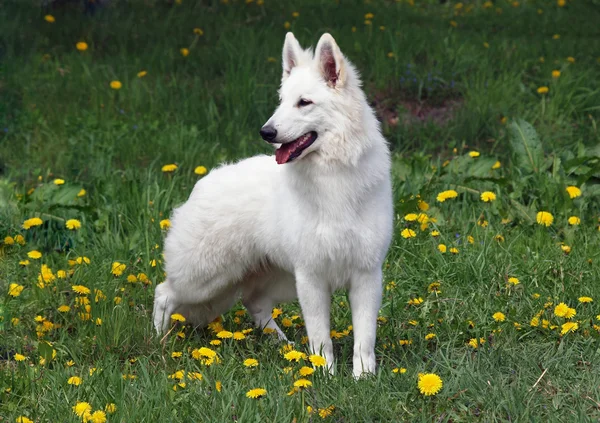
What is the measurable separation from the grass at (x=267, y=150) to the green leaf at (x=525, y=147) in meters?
0.01

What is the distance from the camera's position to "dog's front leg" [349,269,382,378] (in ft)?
12.3

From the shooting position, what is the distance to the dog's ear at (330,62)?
11.8 feet

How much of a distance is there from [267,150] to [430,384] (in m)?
3.71

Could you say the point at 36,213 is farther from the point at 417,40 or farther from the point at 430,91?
the point at 417,40

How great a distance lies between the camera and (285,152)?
357cm

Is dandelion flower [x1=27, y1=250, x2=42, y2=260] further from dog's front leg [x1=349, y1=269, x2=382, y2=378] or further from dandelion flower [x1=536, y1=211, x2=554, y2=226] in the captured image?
dandelion flower [x1=536, y1=211, x2=554, y2=226]

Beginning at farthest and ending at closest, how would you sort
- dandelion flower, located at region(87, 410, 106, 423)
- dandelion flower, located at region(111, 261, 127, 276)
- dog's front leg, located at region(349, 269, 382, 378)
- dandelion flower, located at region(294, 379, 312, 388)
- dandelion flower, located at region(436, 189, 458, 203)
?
dandelion flower, located at region(436, 189, 458, 203), dandelion flower, located at region(111, 261, 127, 276), dog's front leg, located at region(349, 269, 382, 378), dandelion flower, located at region(294, 379, 312, 388), dandelion flower, located at region(87, 410, 106, 423)

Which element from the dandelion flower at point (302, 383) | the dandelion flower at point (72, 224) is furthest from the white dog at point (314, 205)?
the dandelion flower at point (72, 224)

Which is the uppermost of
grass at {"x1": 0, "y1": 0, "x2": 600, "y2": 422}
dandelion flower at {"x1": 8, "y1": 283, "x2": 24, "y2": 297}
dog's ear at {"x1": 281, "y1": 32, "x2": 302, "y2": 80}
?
dog's ear at {"x1": 281, "y1": 32, "x2": 302, "y2": 80}

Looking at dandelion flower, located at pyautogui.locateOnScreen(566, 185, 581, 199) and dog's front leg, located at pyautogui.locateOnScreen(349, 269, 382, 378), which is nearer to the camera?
dog's front leg, located at pyautogui.locateOnScreen(349, 269, 382, 378)

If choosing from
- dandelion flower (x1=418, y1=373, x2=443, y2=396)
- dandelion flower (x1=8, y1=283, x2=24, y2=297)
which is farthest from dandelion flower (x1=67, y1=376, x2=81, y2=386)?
dandelion flower (x1=418, y1=373, x2=443, y2=396)

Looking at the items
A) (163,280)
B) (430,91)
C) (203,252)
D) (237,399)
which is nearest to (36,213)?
(163,280)

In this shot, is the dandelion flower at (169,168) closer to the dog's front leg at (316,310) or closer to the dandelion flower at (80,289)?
the dandelion flower at (80,289)

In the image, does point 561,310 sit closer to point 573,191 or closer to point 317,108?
point 317,108
